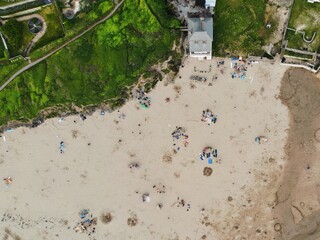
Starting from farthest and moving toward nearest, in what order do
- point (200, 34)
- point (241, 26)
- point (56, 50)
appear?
point (56, 50) → point (241, 26) → point (200, 34)

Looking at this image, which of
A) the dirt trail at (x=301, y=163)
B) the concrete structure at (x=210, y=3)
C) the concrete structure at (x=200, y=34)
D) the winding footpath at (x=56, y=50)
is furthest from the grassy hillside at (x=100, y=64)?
the dirt trail at (x=301, y=163)

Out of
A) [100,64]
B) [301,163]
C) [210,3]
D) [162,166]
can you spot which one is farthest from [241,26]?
[162,166]

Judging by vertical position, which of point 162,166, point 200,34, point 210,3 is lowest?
point 162,166

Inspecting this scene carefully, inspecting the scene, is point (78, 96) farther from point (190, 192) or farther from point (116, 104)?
point (190, 192)

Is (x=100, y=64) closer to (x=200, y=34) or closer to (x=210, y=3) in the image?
(x=200, y=34)

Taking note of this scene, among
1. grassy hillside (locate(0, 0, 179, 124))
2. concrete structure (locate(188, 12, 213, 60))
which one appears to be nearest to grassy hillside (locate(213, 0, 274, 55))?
concrete structure (locate(188, 12, 213, 60))

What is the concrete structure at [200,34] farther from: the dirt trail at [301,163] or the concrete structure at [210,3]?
Answer: the dirt trail at [301,163]
